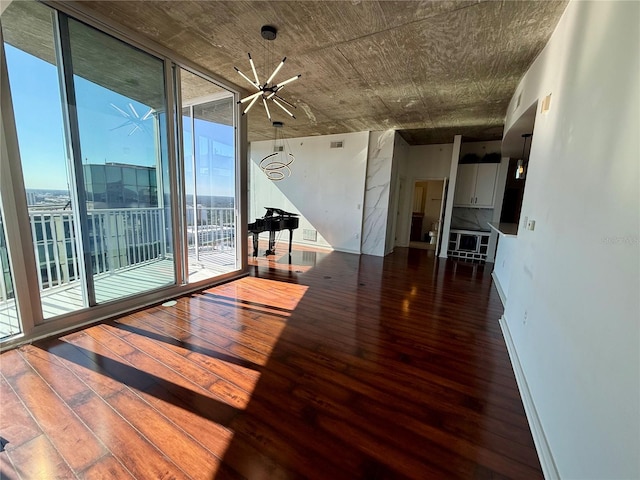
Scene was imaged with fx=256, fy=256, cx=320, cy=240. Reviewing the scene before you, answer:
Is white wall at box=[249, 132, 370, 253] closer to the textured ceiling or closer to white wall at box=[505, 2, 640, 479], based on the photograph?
the textured ceiling

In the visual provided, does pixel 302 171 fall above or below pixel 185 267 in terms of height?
above

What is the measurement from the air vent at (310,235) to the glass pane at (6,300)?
5.79 m

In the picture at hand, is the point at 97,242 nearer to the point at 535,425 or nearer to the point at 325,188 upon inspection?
the point at 535,425

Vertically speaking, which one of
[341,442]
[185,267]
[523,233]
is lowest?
[341,442]

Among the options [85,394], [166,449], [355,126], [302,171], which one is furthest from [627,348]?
[302,171]

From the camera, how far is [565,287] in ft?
4.83

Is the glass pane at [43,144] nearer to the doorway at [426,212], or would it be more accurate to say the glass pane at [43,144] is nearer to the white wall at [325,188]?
the white wall at [325,188]

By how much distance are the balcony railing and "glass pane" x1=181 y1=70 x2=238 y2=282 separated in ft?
1.78

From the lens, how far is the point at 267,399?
1.79m

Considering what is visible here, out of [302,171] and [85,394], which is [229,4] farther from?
[302,171]

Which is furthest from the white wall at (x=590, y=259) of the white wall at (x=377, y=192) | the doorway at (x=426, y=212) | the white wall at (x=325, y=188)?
the doorway at (x=426, y=212)

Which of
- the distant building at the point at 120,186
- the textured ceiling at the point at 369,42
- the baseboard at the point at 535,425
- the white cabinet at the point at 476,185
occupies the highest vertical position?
the textured ceiling at the point at 369,42

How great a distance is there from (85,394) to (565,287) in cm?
314

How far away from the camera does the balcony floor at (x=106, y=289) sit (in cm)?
226
